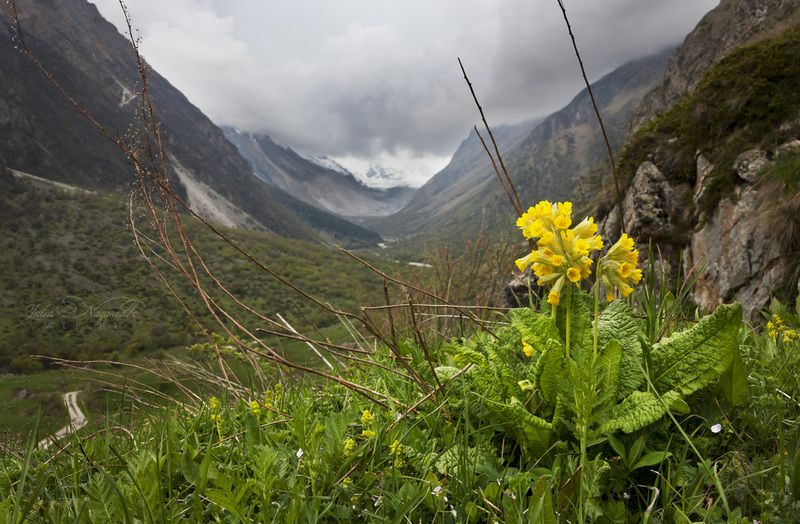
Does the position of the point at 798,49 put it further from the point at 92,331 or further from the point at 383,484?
the point at 92,331

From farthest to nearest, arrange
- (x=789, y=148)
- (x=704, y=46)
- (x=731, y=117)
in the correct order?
(x=704, y=46)
(x=731, y=117)
(x=789, y=148)

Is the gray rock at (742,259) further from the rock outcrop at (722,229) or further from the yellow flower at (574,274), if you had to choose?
the yellow flower at (574,274)

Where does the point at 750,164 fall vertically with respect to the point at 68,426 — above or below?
below

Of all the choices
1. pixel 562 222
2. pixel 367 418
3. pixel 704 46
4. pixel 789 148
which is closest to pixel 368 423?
pixel 367 418

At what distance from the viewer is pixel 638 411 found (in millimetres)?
1759

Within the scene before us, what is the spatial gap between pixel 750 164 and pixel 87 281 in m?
113

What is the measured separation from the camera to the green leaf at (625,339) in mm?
2057

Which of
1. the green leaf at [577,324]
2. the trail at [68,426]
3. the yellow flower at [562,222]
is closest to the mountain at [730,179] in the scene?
the green leaf at [577,324]

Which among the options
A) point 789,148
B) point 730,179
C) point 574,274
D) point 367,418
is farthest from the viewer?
point 730,179

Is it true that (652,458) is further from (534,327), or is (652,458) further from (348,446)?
(348,446)

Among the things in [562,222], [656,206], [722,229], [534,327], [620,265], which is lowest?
[722,229]

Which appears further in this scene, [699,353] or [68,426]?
[68,426]

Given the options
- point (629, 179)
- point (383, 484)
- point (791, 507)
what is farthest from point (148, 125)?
point (629, 179)

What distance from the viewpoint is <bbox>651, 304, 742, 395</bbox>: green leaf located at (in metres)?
1.88
